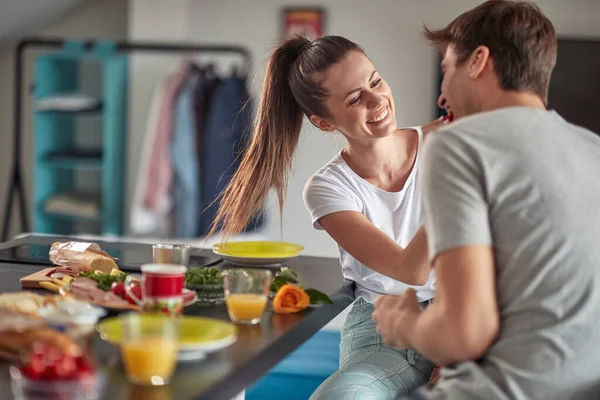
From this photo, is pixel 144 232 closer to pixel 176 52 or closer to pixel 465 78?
pixel 176 52

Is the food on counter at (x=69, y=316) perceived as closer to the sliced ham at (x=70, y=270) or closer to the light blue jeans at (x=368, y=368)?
the sliced ham at (x=70, y=270)

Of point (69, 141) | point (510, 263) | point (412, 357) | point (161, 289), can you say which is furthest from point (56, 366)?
point (69, 141)

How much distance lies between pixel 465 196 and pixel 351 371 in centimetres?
82

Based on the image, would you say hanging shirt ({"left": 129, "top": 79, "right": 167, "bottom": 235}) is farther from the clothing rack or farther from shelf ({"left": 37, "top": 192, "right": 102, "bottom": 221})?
shelf ({"left": 37, "top": 192, "right": 102, "bottom": 221})

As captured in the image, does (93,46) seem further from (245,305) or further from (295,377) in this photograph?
(245,305)

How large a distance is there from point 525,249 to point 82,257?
111cm

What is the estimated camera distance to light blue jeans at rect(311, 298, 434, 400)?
207cm

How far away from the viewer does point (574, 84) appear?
205 inches

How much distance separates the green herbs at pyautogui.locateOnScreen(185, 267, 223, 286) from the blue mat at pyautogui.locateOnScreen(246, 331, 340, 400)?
1.01 metres

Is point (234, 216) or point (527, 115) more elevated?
point (527, 115)

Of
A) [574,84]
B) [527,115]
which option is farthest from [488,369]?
[574,84]

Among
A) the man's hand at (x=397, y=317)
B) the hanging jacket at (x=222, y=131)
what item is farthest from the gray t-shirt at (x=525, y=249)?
the hanging jacket at (x=222, y=131)

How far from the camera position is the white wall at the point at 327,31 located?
5.55 metres

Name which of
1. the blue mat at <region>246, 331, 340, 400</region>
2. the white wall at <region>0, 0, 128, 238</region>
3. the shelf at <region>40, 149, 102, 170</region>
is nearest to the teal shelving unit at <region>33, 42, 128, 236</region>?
the shelf at <region>40, 149, 102, 170</region>
